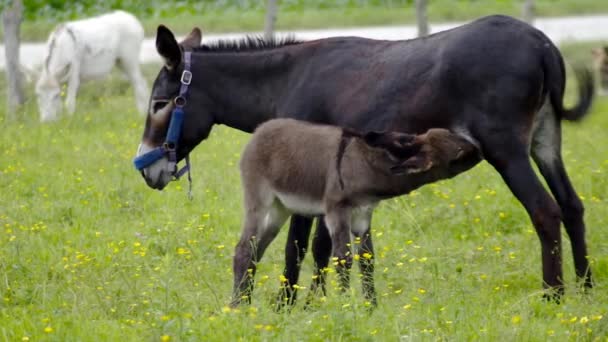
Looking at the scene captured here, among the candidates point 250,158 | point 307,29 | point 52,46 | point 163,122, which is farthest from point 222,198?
point 307,29

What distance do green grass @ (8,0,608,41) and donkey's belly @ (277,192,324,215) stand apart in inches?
548

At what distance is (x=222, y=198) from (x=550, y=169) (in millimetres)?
3237

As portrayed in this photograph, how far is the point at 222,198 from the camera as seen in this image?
898 cm

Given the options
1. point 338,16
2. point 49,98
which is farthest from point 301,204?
point 338,16

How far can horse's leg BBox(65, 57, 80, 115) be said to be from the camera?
12891 mm

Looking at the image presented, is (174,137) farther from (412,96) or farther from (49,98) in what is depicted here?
(49,98)

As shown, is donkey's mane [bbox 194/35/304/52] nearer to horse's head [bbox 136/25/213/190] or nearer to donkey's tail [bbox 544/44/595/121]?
horse's head [bbox 136/25/213/190]

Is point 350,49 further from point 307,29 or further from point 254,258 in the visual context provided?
point 307,29

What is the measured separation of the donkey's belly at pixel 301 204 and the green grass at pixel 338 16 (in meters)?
13.9

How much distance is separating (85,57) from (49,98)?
32.3 inches

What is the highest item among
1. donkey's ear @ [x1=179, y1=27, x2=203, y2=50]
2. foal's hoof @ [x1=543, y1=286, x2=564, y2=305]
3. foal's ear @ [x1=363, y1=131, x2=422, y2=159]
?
donkey's ear @ [x1=179, y1=27, x2=203, y2=50]

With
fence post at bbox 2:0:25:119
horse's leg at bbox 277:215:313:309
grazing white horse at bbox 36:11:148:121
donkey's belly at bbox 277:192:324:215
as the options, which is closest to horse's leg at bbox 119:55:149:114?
grazing white horse at bbox 36:11:148:121

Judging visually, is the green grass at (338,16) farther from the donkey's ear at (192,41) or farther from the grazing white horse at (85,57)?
the donkey's ear at (192,41)

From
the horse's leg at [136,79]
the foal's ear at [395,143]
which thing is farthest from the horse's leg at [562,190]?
the horse's leg at [136,79]
